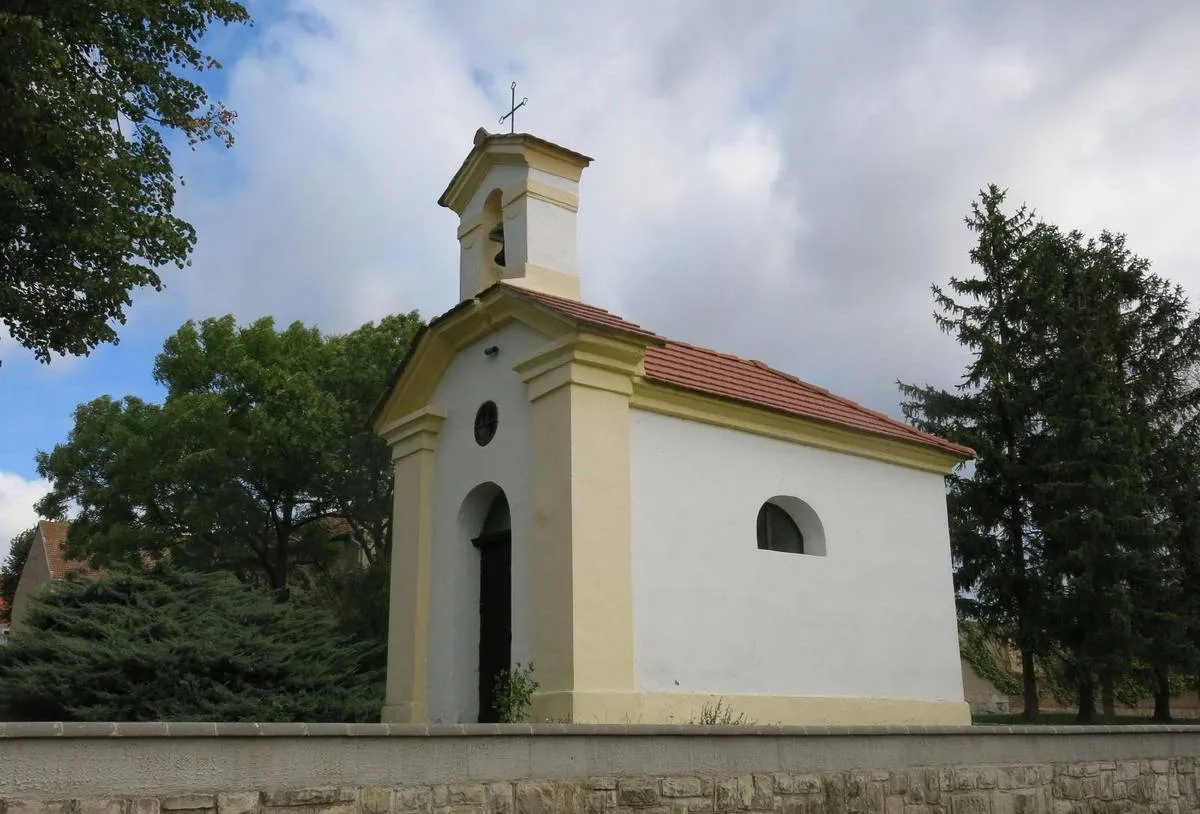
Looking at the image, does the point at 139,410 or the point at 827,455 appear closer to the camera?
the point at 827,455

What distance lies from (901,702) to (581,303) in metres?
5.65

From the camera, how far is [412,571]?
11.9 metres

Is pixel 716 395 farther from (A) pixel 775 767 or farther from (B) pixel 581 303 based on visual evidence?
(A) pixel 775 767

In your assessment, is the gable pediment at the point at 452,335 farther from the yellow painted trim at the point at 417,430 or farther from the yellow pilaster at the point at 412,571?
the yellow pilaster at the point at 412,571

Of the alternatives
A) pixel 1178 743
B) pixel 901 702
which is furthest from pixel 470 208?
pixel 1178 743

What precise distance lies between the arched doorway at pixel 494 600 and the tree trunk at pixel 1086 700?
524 inches

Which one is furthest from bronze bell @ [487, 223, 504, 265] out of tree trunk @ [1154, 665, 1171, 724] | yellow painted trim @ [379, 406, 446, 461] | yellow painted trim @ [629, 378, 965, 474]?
tree trunk @ [1154, 665, 1171, 724]

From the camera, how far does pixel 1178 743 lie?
34.4 feet

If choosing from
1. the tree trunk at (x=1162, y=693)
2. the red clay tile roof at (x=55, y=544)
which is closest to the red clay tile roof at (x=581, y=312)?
the tree trunk at (x=1162, y=693)

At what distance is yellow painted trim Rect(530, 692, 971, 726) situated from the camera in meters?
9.05

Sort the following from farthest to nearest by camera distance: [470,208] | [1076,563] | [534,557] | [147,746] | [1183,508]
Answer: [1183,508] < [1076,563] < [470,208] < [534,557] < [147,746]

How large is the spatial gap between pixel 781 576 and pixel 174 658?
797 centimetres

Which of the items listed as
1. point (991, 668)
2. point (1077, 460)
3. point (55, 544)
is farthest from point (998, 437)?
point (55, 544)

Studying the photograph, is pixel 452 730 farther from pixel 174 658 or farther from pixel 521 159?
pixel 174 658
